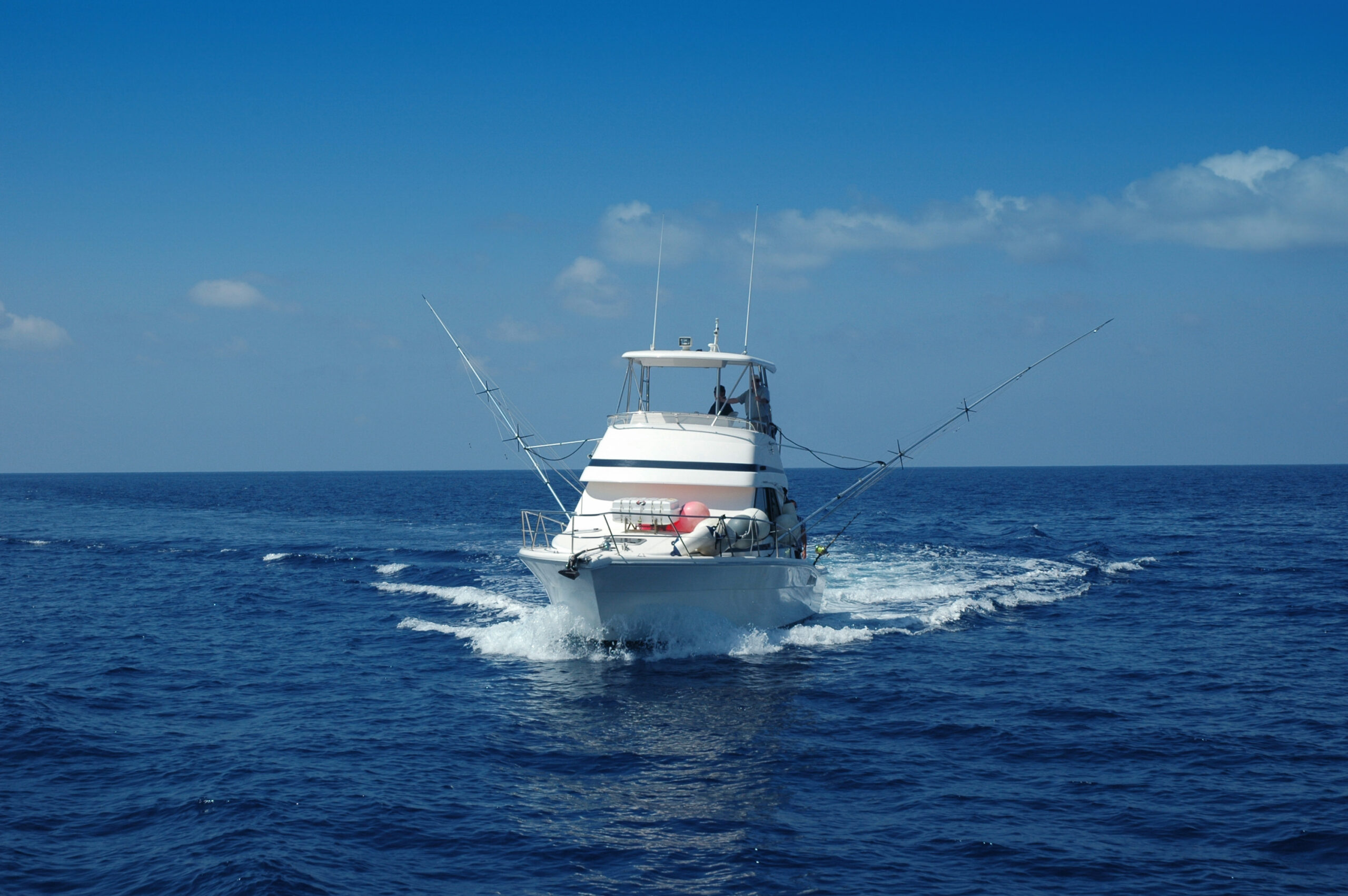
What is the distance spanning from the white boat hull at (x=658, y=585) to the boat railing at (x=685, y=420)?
3683 mm

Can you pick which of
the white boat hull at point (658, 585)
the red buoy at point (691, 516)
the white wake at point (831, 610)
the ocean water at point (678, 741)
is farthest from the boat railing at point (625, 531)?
the ocean water at point (678, 741)

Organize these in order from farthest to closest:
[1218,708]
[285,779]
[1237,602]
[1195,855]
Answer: [1237,602] < [1218,708] < [285,779] < [1195,855]

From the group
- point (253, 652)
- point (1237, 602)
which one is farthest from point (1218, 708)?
point (253, 652)

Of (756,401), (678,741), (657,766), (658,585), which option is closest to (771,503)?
(756,401)

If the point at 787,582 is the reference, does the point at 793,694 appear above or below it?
below

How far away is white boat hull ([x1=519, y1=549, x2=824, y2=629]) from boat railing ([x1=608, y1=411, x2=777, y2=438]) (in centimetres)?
368

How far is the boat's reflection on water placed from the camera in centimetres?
1141

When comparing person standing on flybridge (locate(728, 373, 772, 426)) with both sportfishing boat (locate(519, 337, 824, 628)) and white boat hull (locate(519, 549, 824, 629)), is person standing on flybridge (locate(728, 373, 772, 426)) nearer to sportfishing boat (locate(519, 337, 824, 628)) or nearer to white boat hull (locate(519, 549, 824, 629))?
sportfishing boat (locate(519, 337, 824, 628))

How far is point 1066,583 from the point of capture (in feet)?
110

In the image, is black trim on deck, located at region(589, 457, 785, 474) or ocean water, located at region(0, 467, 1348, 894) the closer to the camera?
ocean water, located at region(0, 467, 1348, 894)

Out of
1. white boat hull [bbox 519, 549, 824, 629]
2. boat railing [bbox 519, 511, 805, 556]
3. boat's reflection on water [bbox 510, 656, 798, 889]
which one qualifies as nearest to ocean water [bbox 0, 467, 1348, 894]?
boat's reflection on water [bbox 510, 656, 798, 889]

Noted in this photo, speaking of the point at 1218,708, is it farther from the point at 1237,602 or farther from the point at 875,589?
the point at 875,589

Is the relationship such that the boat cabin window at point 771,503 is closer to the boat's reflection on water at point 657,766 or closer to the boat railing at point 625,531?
the boat railing at point 625,531

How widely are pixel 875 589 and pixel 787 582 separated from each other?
34.3ft
